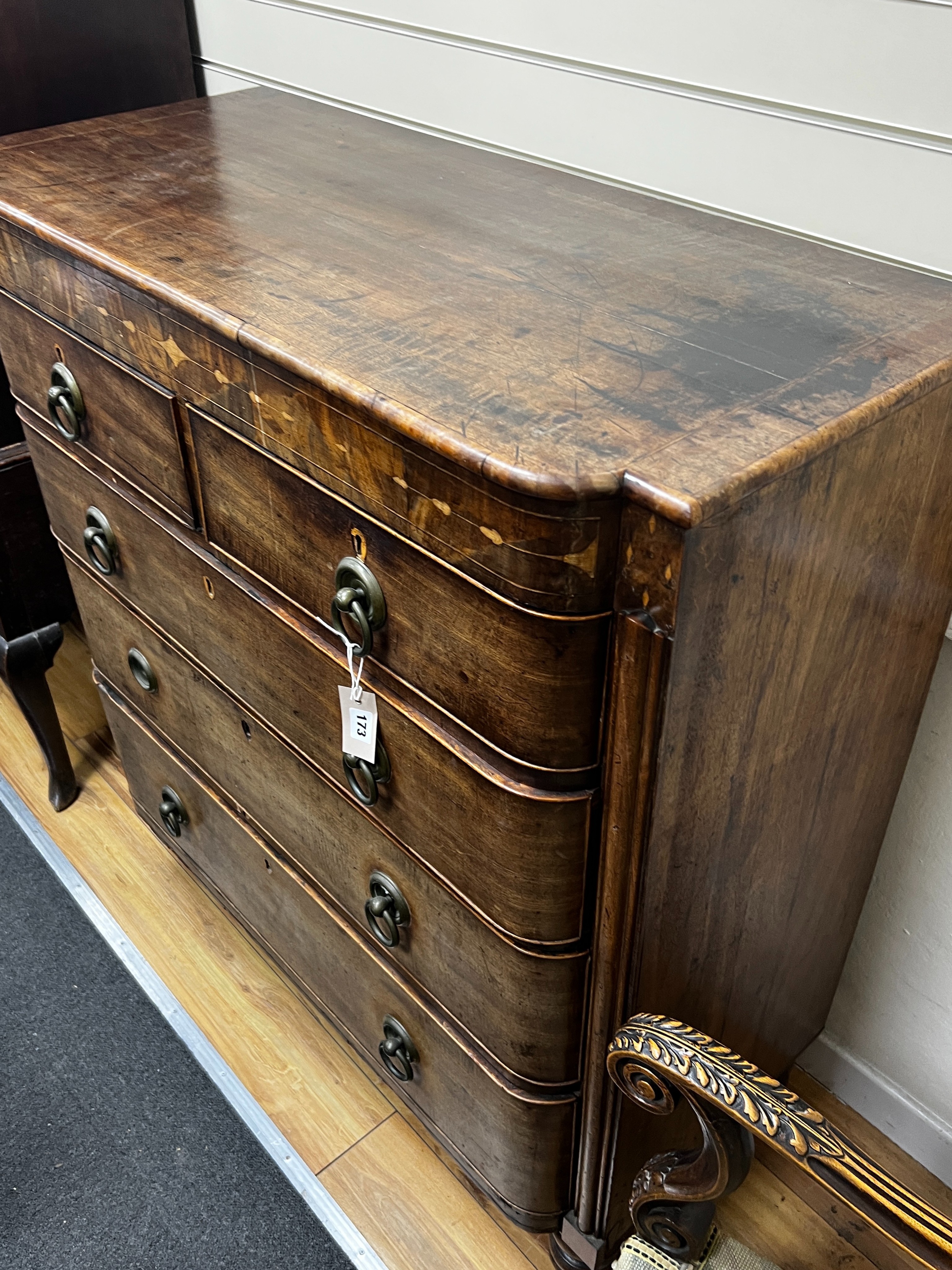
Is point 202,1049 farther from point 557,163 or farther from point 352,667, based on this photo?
point 557,163

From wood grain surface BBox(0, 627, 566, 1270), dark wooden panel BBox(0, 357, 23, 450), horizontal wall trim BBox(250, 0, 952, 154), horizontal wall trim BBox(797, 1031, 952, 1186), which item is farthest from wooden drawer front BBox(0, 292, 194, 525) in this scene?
horizontal wall trim BBox(797, 1031, 952, 1186)

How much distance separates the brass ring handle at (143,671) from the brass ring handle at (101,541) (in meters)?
0.11

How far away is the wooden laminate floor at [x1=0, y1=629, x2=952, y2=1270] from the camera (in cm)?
123

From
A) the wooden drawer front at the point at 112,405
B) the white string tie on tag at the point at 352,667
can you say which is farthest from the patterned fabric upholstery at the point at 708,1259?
the wooden drawer front at the point at 112,405

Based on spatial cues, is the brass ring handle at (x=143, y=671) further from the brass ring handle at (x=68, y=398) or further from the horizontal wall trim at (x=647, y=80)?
the horizontal wall trim at (x=647, y=80)

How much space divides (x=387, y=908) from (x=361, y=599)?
0.35 meters

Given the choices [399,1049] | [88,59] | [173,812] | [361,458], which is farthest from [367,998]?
[88,59]

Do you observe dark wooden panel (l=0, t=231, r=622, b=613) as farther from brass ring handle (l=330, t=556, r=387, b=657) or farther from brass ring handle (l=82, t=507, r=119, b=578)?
brass ring handle (l=82, t=507, r=119, b=578)

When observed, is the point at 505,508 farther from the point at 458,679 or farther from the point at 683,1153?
the point at 683,1153

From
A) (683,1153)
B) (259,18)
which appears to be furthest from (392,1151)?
(259,18)

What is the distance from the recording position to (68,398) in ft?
3.64

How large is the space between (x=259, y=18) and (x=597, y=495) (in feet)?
3.79

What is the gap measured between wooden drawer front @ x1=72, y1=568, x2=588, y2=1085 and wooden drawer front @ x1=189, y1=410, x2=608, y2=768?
0.73ft

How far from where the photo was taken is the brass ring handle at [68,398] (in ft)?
3.59
